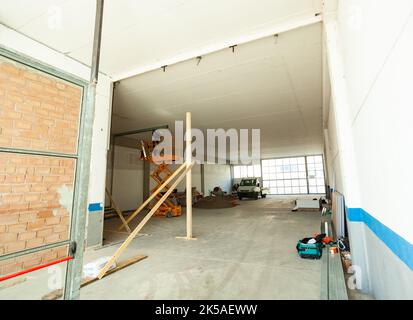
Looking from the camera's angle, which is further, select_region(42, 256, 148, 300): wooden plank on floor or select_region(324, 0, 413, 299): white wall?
select_region(42, 256, 148, 300): wooden plank on floor

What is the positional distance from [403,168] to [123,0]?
131 inches

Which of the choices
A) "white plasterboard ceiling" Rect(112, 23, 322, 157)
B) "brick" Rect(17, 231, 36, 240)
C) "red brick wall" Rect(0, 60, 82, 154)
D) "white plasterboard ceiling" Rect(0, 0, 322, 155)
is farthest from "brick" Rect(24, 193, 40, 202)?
"white plasterboard ceiling" Rect(112, 23, 322, 157)

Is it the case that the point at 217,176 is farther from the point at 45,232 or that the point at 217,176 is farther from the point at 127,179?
the point at 45,232

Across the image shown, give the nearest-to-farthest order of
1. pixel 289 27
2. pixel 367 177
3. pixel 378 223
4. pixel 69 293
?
pixel 69 293, pixel 378 223, pixel 367 177, pixel 289 27

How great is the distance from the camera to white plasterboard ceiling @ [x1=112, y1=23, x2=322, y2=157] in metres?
3.91

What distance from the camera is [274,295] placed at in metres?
2.17

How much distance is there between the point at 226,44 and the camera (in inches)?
139

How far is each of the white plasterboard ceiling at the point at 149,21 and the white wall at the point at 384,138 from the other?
41.0 inches

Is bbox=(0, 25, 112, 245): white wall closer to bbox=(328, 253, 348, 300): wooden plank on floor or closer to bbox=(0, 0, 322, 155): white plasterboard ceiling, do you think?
bbox=(0, 0, 322, 155): white plasterboard ceiling

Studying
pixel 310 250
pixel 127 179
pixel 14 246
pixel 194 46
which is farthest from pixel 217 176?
pixel 14 246


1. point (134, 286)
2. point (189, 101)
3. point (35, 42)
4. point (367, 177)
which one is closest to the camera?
point (367, 177)

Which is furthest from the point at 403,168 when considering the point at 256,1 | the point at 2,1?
→ the point at 2,1

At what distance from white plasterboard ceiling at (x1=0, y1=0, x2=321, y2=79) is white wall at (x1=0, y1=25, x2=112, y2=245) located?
160 millimetres
